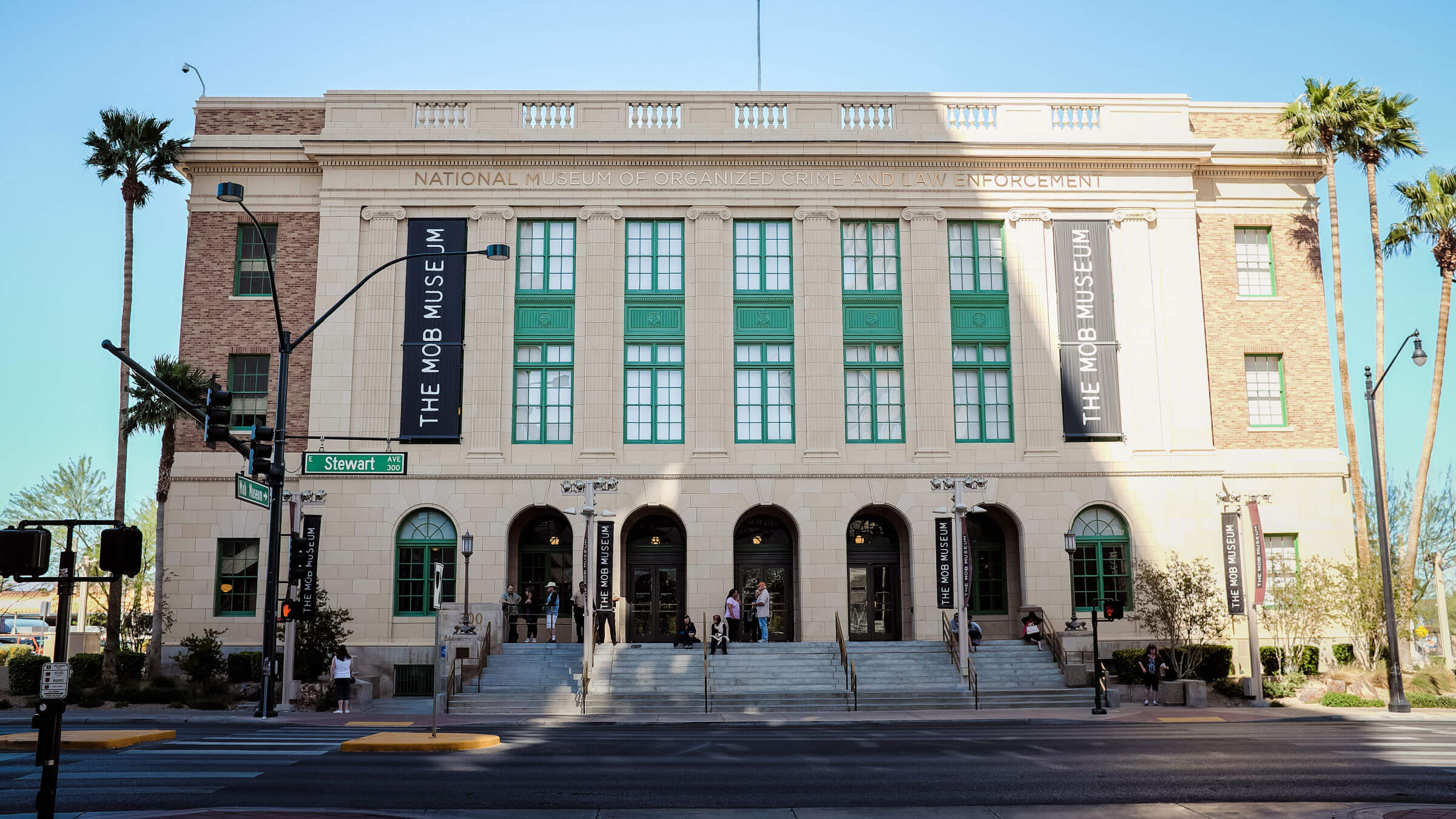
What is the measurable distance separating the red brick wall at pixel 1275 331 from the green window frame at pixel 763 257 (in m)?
13.9

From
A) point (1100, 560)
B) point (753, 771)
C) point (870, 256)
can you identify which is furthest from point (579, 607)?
point (753, 771)

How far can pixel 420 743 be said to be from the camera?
1867 cm

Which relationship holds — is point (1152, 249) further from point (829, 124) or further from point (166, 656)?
point (166, 656)

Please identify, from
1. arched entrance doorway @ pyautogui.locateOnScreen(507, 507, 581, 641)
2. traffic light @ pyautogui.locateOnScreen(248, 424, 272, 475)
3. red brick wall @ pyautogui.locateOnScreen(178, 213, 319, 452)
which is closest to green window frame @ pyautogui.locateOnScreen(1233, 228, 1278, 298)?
arched entrance doorway @ pyautogui.locateOnScreen(507, 507, 581, 641)

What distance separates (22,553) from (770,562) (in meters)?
29.9

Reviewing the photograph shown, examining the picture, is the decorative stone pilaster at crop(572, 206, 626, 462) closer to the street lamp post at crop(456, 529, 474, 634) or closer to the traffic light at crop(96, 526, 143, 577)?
the street lamp post at crop(456, 529, 474, 634)

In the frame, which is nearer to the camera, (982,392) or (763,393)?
(763,393)

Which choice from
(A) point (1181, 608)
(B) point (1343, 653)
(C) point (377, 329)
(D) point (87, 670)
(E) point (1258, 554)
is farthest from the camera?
(C) point (377, 329)

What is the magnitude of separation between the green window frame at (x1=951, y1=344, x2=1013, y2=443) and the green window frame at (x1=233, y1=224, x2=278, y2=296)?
22.7 m

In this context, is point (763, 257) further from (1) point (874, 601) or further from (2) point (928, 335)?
(1) point (874, 601)

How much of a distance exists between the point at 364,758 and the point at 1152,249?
3080 cm

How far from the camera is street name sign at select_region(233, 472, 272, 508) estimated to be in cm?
2301

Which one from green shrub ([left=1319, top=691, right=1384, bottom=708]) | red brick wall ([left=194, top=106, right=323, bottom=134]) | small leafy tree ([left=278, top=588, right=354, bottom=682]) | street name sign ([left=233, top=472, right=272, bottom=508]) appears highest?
red brick wall ([left=194, top=106, right=323, bottom=134])

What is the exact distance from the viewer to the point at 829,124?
38.6 metres
